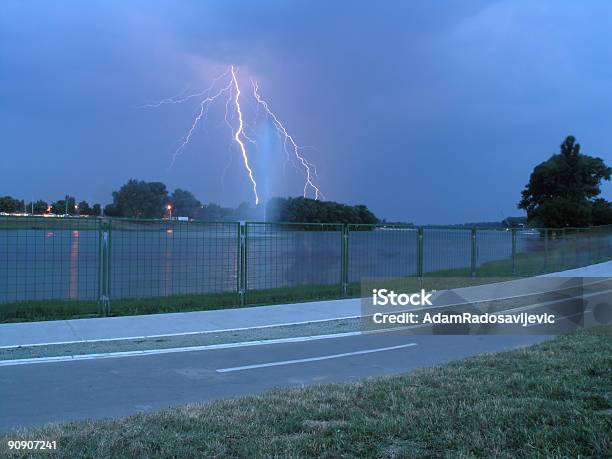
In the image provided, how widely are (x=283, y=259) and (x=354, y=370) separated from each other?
29.7 ft

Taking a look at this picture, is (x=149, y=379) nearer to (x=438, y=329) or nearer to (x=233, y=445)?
(x=233, y=445)

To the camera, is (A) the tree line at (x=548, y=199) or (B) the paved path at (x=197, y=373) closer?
(B) the paved path at (x=197, y=373)

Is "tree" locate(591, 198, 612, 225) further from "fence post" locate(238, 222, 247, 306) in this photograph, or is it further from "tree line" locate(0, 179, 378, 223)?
"fence post" locate(238, 222, 247, 306)

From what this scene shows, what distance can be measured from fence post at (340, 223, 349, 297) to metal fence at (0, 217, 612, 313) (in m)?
0.03

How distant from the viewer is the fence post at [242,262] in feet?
45.5

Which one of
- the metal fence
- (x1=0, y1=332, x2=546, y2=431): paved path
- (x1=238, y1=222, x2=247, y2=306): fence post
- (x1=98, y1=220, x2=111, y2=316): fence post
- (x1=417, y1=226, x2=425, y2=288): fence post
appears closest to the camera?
(x1=0, y1=332, x2=546, y2=431): paved path

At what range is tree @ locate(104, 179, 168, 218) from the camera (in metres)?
57.1

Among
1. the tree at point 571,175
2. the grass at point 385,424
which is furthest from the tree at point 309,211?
the tree at point 571,175

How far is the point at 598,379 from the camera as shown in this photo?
6.12m

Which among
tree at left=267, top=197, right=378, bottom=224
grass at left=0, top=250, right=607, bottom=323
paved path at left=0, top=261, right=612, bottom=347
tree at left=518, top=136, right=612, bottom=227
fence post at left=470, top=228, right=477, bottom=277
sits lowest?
paved path at left=0, top=261, right=612, bottom=347

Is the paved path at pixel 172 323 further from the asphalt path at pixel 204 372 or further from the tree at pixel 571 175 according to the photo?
the tree at pixel 571 175

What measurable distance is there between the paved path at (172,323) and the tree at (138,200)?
41949 millimetres

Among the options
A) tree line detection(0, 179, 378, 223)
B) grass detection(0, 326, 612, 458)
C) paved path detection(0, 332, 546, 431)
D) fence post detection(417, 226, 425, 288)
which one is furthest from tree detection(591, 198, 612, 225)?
grass detection(0, 326, 612, 458)

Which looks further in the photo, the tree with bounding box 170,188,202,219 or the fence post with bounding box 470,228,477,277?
the tree with bounding box 170,188,202,219
